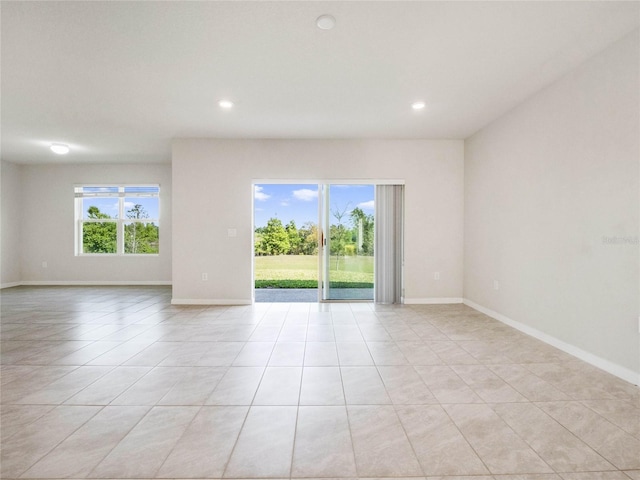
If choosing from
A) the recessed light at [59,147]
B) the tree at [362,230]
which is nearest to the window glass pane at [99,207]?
the recessed light at [59,147]

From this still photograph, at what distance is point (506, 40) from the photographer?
2463 mm

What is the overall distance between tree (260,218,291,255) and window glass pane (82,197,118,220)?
4.22 m

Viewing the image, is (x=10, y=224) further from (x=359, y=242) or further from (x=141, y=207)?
(x=359, y=242)

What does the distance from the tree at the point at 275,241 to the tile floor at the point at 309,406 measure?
257 inches

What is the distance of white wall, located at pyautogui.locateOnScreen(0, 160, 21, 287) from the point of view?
261 inches

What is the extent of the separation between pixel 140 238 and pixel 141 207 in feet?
2.30

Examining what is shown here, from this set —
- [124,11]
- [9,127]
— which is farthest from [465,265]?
[9,127]

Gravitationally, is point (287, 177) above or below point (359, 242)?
above

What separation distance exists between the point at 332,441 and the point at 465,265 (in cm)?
407

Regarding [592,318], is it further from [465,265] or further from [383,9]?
[383,9]

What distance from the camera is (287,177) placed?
5.07 metres

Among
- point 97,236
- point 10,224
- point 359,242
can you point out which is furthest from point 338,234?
point 10,224

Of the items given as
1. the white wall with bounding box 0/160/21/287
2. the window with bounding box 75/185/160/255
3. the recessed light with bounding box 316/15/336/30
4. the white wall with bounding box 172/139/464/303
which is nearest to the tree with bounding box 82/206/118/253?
the window with bounding box 75/185/160/255

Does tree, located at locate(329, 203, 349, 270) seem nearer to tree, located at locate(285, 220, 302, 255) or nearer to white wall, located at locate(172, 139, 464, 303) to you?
white wall, located at locate(172, 139, 464, 303)
